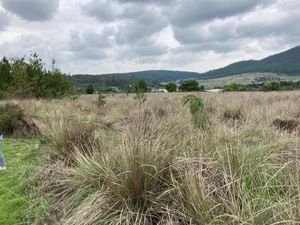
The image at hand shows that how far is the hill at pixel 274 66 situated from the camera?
6427 inches

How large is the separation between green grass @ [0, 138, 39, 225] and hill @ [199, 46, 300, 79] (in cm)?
15450

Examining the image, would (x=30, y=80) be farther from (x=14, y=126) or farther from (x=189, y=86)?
(x=189, y=86)

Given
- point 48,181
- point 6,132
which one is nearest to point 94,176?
point 48,181

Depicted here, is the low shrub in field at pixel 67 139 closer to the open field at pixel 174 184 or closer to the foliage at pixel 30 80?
the open field at pixel 174 184

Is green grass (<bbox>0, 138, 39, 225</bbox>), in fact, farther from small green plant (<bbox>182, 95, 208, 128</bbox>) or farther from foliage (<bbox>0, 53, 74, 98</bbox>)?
foliage (<bbox>0, 53, 74, 98</bbox>)

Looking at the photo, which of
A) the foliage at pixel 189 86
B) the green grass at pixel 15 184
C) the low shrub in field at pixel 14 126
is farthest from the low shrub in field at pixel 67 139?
the foliage at pixel 189 86

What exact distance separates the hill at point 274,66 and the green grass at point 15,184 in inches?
6083

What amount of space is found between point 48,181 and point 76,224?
5.76 ft

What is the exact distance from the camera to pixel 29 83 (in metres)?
29.0

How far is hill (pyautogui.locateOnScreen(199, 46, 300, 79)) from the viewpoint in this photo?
536 ft

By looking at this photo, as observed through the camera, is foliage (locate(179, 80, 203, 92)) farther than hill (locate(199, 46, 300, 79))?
No

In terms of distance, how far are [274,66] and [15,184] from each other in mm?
181433

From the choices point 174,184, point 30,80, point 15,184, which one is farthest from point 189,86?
point 174,184

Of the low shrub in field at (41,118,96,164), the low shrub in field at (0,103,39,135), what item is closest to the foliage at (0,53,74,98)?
the low shrub in field at (0,103,39,135)
